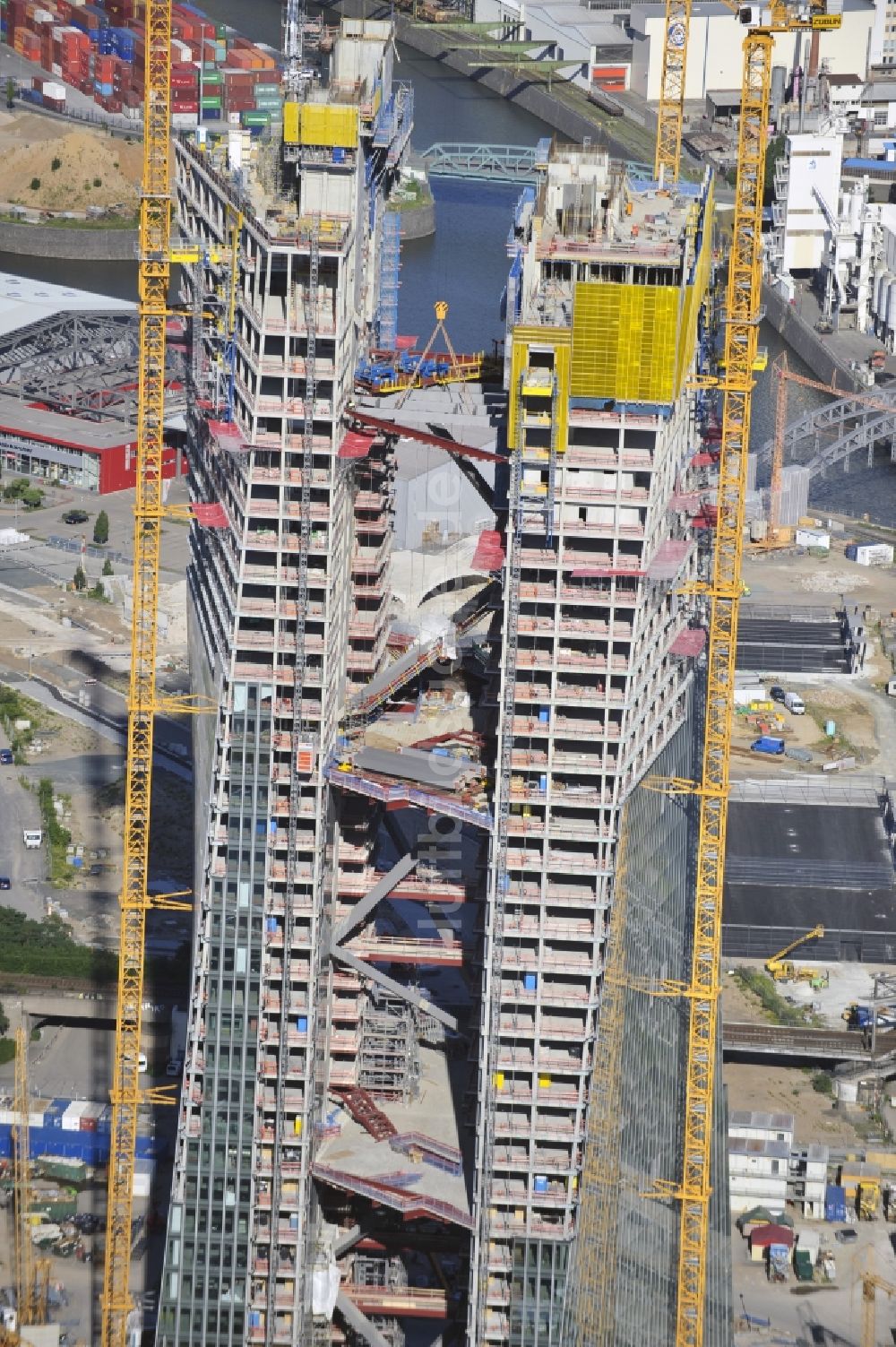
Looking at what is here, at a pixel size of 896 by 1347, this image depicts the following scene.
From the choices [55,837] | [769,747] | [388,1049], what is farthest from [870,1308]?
[769,747]

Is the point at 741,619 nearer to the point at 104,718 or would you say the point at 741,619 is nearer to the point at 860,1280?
the point at 104,718

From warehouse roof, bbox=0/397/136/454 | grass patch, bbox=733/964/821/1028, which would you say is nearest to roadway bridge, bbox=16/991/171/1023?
grass patch, bbox=733/964/821/1028

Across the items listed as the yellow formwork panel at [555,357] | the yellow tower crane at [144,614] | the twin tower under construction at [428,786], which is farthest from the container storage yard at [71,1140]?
the yellow formwork panel at [555,357]

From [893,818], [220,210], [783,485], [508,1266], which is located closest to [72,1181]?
[508,1266]

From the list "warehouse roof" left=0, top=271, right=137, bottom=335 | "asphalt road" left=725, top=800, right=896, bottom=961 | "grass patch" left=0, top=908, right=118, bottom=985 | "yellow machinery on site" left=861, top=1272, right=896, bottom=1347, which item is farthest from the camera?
"warehouse roof" left=0, top=271, right=137, bottom=335

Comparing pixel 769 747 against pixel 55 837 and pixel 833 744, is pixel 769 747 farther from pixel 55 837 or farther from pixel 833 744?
pixel 55 837

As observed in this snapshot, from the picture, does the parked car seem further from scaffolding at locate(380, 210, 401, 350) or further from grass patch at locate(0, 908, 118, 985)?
scaffolding at locate(380, 210, 401, 350)
